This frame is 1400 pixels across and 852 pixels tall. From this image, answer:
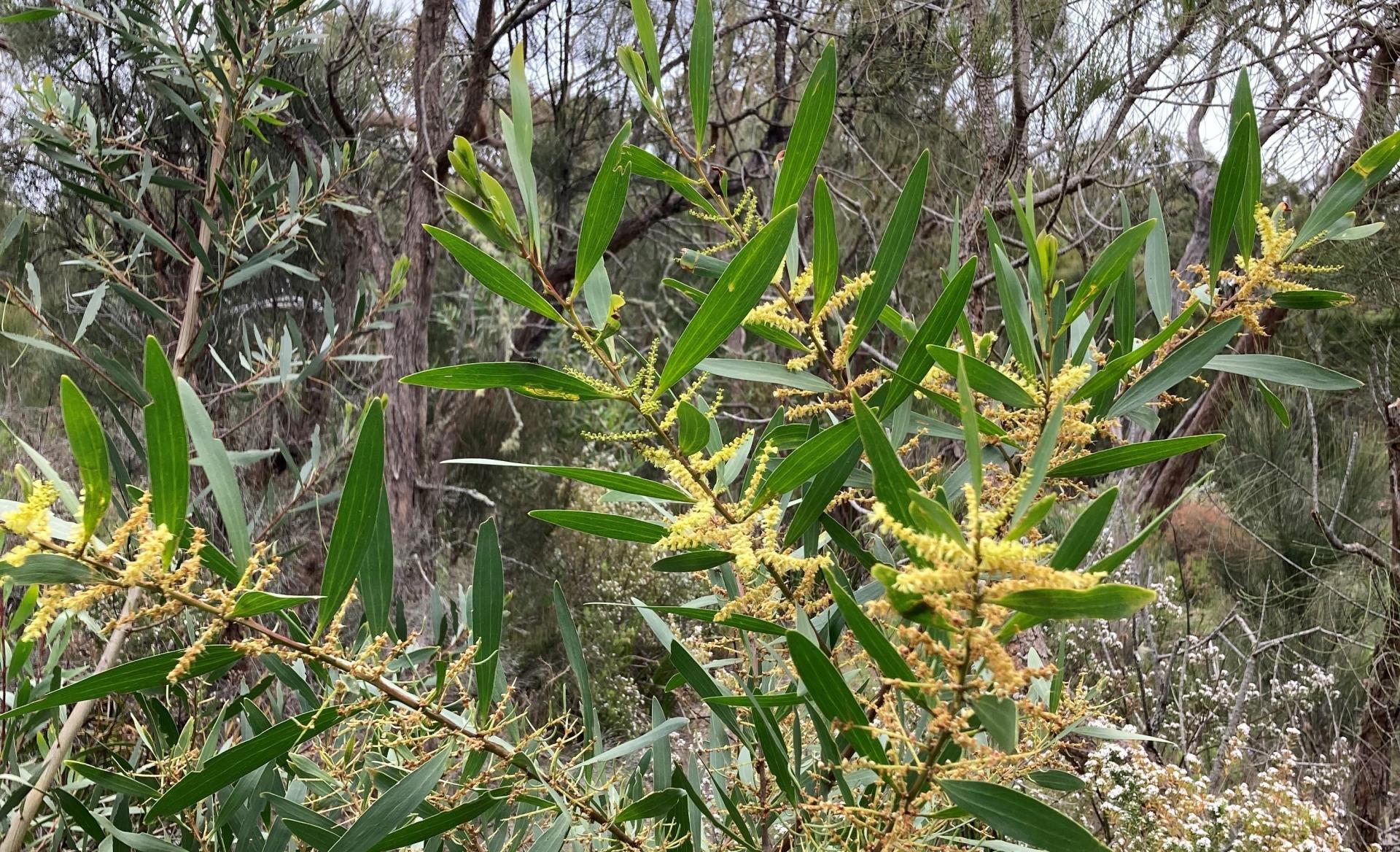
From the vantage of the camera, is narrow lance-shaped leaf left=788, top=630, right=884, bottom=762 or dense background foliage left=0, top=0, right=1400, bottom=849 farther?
dense background foliage left=0, top=0, right=1400, bottom=849

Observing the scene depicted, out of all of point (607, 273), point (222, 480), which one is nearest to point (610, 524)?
point (222, 480)

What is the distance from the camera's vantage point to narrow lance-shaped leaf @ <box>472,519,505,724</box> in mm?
314

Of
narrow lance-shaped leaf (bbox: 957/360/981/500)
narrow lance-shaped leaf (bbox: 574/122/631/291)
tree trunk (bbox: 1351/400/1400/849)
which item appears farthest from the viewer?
tree trunk (bbox: 1351/400/1400/849)

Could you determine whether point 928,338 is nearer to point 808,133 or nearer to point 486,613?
point 808,133

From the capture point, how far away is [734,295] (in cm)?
27

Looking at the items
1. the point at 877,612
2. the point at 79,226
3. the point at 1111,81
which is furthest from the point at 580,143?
the point at 877,612

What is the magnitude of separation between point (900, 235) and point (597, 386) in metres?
0.14

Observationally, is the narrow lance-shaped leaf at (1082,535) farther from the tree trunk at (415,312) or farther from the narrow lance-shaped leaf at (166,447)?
the tree trunk at (415,312)

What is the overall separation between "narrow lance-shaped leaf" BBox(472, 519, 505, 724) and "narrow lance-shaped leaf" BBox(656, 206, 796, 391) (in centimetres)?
10

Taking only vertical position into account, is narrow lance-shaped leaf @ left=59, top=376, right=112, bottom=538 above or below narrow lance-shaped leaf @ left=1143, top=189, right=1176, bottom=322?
below

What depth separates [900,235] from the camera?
34cm

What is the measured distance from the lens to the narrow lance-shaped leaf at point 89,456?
0.21 meters

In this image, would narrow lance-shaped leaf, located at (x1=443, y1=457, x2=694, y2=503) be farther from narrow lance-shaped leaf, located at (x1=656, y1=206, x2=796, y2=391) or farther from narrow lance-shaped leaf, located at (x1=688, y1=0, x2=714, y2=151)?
narrow lance-shaped leaf, located at (x1=688, y1=0, x2=714, y2=151)

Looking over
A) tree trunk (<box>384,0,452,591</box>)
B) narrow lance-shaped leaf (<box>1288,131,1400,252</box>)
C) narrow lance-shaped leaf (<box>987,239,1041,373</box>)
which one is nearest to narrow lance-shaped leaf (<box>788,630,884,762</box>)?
narrow lance-shaped leaf (<box>987,239,1041,373</box>)
